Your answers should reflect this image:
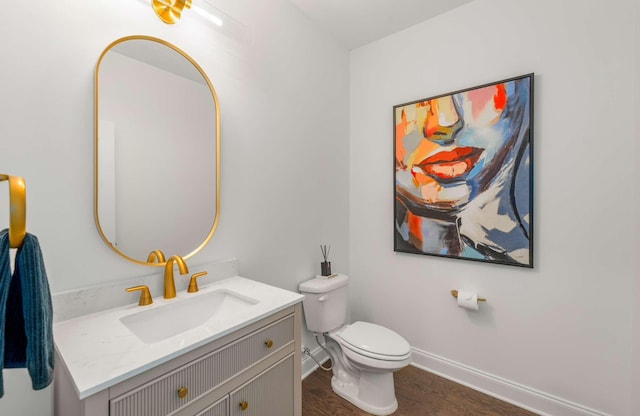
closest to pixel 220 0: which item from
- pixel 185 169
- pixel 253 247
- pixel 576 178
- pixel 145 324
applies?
pixel 185 169

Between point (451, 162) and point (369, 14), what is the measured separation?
3.99 ft

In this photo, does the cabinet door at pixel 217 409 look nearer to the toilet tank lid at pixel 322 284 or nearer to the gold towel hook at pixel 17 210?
the gold towel hook at pixel 17 210

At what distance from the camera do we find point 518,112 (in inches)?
68.5

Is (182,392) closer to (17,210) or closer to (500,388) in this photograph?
(17,210)

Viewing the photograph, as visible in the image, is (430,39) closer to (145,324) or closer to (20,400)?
(145,324)

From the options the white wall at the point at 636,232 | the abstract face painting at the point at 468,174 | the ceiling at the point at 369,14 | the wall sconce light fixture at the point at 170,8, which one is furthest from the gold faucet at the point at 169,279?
the white wall at the point at 636,232

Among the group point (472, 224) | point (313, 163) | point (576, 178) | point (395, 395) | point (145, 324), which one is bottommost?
point (395, 395)

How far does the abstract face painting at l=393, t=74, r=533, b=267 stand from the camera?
68.6 inches

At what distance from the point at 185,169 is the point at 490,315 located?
2.08m

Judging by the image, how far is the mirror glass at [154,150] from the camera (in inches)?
45.2

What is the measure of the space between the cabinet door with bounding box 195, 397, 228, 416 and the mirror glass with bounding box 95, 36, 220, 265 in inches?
25.9

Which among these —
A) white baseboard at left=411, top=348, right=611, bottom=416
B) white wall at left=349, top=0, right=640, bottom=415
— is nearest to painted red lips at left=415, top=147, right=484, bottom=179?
white wall at left=349, top=0, right=640, bottom=415

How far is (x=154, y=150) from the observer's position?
1.29m

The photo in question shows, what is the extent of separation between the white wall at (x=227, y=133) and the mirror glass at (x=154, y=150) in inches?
1.9
